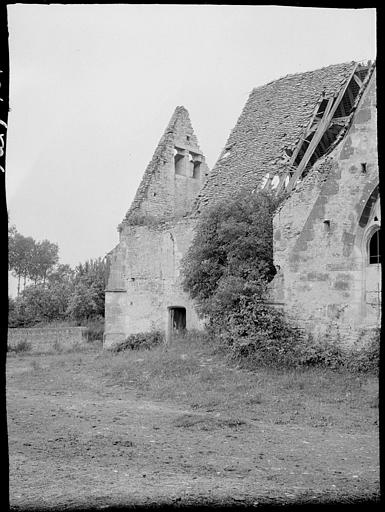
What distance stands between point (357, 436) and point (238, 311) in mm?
5980

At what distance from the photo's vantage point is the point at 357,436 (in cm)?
805

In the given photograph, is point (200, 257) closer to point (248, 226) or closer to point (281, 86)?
point (248, 226)

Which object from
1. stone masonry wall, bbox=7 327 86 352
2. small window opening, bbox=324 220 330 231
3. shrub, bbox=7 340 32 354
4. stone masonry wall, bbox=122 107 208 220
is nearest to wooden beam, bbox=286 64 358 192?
small window opening, bbox=324 220 330 231

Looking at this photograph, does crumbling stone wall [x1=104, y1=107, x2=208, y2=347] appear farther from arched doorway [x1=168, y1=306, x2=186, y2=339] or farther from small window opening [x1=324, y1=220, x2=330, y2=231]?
small window opening [x1=324, y1=220, x2=330, y2=231]

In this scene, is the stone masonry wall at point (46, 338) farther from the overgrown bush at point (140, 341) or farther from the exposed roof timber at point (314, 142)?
the exposed roof timber at point (314, 142)

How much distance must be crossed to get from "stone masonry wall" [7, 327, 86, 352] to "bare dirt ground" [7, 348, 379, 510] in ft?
32.6

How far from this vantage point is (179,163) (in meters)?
22.7

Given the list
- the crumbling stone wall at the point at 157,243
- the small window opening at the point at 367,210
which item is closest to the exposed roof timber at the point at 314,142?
the crumbling stone wall at the point at 157,243

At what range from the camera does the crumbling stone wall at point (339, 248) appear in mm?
13023

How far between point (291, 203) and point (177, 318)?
6232mm

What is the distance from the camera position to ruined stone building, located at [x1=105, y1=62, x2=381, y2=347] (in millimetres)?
13188

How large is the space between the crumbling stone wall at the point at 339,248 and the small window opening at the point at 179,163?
29.6ft

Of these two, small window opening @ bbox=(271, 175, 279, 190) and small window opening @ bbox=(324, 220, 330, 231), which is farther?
small window opening @ bbox=(271, 175, 279, 190)

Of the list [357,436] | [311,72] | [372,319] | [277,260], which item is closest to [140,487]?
[357,436]
